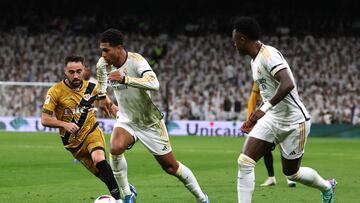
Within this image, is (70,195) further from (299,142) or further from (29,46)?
(29,46)

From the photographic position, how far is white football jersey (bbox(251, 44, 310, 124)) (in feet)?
31.2

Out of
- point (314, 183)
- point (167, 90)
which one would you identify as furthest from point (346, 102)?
point (314, 183)

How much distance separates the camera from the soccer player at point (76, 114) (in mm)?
10945

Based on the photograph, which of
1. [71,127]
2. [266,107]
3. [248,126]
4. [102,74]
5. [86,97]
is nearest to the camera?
[266,107]

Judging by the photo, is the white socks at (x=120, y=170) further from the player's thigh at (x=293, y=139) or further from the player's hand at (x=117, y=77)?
the player's thigh at (x=293, y=139)

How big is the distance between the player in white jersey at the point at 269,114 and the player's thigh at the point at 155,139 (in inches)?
50.7

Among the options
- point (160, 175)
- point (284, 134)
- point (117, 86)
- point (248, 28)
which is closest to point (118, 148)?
point (117, 86)

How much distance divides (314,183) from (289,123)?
1078 mm

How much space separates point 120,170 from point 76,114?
1.00 metres

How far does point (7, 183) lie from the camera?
1470cm

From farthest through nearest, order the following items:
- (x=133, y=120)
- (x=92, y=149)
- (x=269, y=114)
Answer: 1. (x=92, y=149)
2. (x=133, y=120)
3. (x=269, y=114)

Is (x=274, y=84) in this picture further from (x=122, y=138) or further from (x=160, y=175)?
(x=160, y=175)

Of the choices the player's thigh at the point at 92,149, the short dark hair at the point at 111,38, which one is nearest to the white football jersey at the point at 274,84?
the short dark hair at the point at 111,38

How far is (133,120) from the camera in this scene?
1083 cm
